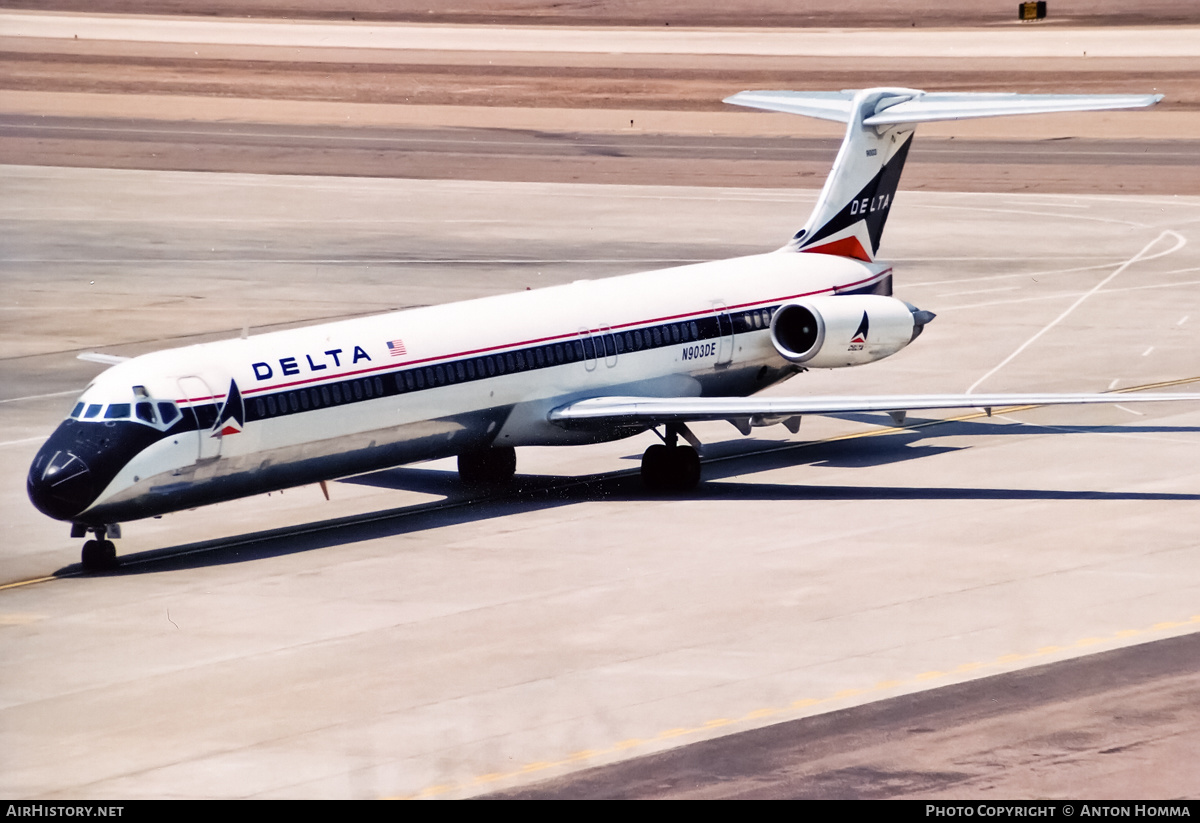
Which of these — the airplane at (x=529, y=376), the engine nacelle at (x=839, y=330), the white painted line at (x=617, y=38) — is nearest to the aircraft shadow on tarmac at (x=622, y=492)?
the airplane at (x=529, y=376)

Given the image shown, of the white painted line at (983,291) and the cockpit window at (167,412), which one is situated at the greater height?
the cockpit window at (167,412)

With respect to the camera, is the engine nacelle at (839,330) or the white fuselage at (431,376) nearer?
the white fuselage at (431,376)

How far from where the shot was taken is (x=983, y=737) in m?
19.2

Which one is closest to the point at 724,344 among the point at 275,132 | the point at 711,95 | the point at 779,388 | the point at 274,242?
the point at 779,388

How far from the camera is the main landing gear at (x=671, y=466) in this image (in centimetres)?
3172

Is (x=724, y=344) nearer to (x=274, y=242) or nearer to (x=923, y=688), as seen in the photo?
(x=923, y=688)

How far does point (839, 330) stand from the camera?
3378 centimetres

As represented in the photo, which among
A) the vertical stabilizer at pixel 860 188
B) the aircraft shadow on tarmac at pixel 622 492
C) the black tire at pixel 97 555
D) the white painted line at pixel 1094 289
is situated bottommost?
the white painted line at pixel 1094 289

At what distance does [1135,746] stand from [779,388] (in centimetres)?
2157

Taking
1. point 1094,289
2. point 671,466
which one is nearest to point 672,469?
point 671,466

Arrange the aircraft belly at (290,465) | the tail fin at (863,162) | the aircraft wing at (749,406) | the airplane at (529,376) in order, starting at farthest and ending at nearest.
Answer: the tail fin at (863,162) < the aircraft wing at (749,406) < the airplane at (529,376) < the aircraft belly at (290,465)

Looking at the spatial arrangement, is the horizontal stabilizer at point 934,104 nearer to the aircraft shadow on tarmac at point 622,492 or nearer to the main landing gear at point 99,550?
the aircraft shadow on tarmac at point 622,492

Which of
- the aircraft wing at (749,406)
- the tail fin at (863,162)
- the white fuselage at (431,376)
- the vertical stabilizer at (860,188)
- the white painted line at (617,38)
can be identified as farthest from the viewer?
the white painted line at (617,38)

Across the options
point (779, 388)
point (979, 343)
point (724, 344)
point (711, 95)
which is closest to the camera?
point (724, 344)
